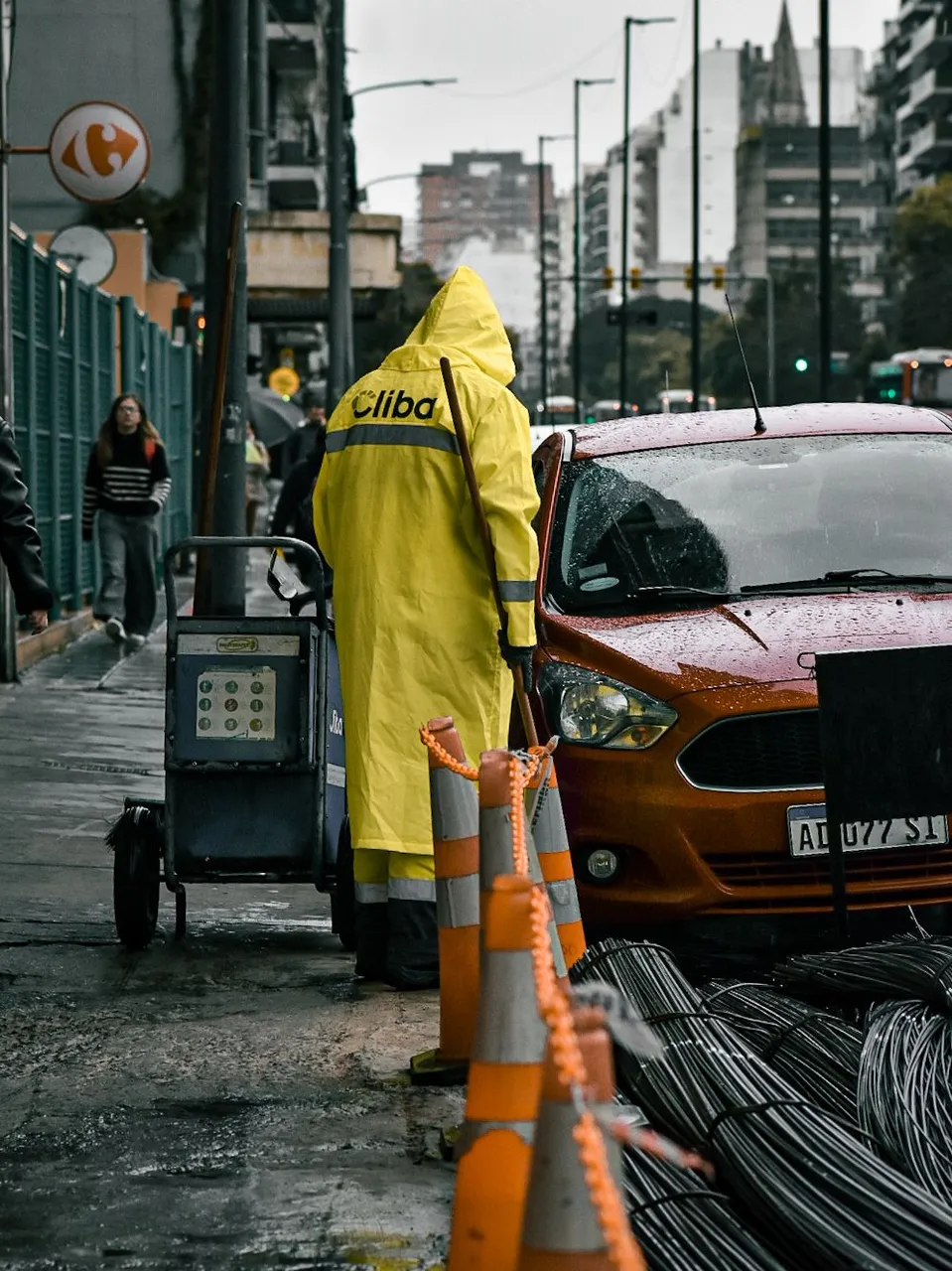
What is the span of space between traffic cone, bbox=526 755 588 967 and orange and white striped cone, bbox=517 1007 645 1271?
10.0ft

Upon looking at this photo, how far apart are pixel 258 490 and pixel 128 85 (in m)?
21.1

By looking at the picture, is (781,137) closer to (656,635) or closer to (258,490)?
(258,490)

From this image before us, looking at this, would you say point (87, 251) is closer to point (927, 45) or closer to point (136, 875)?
point (136, 875)

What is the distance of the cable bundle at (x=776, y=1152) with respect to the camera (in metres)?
3.84

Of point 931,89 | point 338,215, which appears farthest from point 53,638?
point 931,89

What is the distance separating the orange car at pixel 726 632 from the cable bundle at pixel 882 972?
35cm

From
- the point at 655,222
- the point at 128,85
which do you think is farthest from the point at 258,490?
the point at 655,222

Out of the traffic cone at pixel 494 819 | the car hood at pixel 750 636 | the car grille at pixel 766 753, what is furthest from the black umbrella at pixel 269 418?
the traffic cone at pixel 494 819

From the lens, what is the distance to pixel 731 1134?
14.5ft

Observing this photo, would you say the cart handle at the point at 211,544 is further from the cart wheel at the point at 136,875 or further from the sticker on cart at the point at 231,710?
the cart wheel at the point at 136,875

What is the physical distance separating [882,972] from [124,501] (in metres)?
11.7

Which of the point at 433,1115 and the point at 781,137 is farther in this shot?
the point at 781,137

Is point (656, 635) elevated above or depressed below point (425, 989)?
above

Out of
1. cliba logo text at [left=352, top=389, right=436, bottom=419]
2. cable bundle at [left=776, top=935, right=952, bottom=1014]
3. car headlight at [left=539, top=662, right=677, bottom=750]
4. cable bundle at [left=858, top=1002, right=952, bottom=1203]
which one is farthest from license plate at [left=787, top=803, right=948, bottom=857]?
cliba logo text at [left=352, top=389, right=436, bottom=419]
